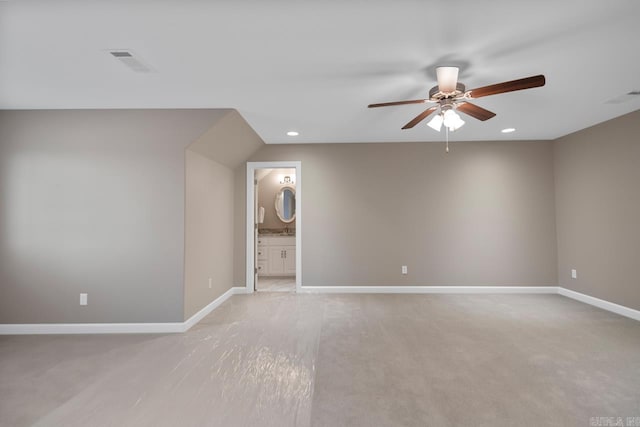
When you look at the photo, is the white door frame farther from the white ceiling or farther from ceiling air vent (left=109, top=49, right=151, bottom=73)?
ceiling air vent (left=109, top=49, right=151, bottom=73)

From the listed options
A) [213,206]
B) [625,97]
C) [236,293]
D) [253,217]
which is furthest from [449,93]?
[236,293]

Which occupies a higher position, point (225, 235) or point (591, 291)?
point (225, 235)

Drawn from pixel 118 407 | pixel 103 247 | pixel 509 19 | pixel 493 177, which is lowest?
pixel 118 407

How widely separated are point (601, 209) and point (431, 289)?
2.50 metres

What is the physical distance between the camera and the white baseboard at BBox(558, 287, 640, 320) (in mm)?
3715

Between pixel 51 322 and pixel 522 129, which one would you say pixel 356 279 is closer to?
pixel 522 129

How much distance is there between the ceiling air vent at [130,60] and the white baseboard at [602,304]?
18.9 ft

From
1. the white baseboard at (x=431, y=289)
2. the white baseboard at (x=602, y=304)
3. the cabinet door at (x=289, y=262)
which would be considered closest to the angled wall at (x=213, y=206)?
the white baseboard at (x=431, y=289)

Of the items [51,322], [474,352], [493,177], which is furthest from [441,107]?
[51,322]

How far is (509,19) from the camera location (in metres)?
1.90

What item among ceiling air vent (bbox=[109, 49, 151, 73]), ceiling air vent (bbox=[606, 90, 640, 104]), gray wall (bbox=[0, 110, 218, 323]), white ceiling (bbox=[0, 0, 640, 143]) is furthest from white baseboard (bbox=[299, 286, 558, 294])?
ceiling air vent (bbox=[109, 49, 151, 73])

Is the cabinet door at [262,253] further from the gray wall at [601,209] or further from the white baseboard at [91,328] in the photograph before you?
the gray wall at [601,209]

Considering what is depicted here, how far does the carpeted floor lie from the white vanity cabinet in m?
2.73

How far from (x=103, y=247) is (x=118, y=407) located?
1.97 metres
